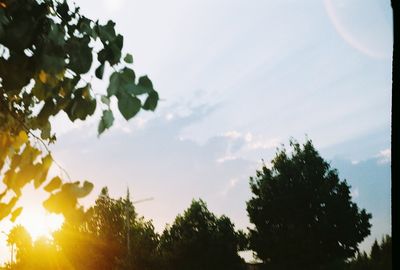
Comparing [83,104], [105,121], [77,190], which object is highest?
[83,104]

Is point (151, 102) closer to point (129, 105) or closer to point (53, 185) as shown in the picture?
point (129, 105)

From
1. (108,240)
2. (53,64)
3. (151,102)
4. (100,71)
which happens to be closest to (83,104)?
(100,71)

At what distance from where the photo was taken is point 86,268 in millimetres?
46000

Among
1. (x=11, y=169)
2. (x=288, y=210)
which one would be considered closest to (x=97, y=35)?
(x=11, y=169)

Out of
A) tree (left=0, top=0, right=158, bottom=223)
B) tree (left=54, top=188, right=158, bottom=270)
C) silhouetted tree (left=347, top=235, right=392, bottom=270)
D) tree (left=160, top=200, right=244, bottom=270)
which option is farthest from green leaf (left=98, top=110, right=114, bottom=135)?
tree (left=54, top=188, right=158, bottom=270)

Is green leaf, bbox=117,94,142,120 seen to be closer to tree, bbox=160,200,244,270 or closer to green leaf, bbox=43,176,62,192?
green leaf, bbox=43,176,62,192

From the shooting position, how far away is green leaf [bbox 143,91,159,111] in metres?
2.06

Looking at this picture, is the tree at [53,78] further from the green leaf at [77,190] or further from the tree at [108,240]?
the tree at [108,240]

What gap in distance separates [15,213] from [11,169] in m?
0.27

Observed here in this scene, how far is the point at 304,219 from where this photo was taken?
37.7 m

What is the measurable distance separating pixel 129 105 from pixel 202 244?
37.0 meters

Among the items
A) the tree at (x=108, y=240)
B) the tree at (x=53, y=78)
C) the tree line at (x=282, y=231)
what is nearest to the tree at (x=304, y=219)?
the tree line at (x=282, y=231)

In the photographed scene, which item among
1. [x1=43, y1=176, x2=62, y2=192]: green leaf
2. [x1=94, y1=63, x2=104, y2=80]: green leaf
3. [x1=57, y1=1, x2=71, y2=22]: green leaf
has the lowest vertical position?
[x1=43, y1=176, x2=62, y2=192]: green leaf

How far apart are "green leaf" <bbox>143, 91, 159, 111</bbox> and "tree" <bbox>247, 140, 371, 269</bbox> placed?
3619 cm
